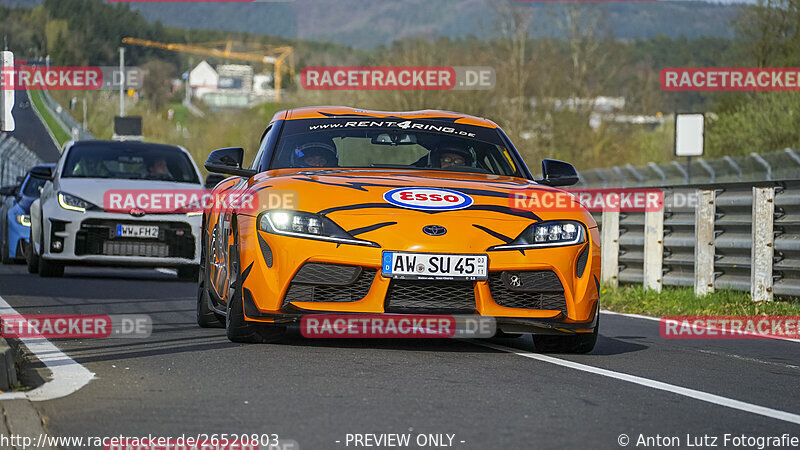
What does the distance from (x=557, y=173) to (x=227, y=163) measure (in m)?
2.19

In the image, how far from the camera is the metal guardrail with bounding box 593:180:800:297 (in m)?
12.5

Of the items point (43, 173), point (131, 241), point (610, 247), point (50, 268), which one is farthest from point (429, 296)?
point (610, 247)

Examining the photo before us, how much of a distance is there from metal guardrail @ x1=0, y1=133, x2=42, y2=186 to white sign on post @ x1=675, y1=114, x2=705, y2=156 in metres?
13.8

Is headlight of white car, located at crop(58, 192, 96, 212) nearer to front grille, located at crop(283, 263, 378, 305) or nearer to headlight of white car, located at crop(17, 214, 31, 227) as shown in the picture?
headlight of white car, located at crop(17, 214, 31, 227)

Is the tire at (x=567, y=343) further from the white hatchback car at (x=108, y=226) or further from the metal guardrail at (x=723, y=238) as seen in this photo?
the white hatchback car at (x=108, y=226)

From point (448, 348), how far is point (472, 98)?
50769mm

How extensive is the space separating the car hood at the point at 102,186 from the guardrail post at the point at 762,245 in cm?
629

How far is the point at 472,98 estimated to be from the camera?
58312mm

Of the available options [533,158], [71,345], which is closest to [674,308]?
[71,345]

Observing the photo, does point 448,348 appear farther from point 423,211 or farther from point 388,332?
point 423,211

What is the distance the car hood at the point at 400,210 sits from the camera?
732 centimetres

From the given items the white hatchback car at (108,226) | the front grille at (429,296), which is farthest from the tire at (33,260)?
the front grille at (429,296)

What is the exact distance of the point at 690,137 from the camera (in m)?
23.5

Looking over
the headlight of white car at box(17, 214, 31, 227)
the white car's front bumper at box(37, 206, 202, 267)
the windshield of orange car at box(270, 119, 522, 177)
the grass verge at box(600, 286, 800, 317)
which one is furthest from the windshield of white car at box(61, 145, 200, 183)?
the windshield of orange car at box(270, 119, 522, 177)
